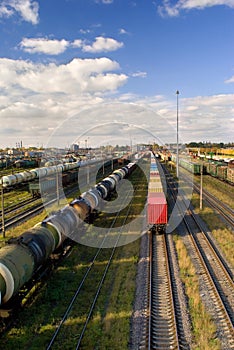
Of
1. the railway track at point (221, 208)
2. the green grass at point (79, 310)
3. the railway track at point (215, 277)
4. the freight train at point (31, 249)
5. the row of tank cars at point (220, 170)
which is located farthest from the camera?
the row of tank cars at point (220, 170)

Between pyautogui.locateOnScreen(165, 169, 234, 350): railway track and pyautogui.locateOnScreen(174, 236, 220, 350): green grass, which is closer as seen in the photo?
pyautogui.locateOnScreen(174, 236, 220, 350): green grass

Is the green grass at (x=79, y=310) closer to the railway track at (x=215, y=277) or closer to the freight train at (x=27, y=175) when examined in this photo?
the railway track at (x=215, y=277)

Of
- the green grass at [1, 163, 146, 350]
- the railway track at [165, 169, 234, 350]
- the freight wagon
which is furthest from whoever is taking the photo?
the freight wagon

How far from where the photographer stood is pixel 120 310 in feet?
46.0

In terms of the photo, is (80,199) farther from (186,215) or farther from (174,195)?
A: (174,195)

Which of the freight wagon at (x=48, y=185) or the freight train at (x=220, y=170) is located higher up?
the freight train at (x=220, y=170)

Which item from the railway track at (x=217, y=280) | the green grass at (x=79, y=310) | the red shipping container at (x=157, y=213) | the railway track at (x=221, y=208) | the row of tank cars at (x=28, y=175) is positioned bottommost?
the green grass at (x=79, y=310)

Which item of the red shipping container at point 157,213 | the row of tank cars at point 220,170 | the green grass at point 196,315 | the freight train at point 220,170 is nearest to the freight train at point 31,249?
the red shipping container at point 157,213

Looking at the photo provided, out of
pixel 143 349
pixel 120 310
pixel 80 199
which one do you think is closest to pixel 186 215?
pixel 80 199

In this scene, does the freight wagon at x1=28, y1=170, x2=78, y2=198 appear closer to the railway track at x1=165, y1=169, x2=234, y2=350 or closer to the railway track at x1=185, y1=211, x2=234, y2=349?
the railway track at x1=165, y1=169, x2=234, y2=350

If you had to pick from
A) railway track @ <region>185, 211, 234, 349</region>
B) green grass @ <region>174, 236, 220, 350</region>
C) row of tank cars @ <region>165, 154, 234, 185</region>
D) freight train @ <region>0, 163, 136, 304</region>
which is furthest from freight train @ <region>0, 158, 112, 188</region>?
row of tank cars @ <region>165, 154, 234, 185</region>

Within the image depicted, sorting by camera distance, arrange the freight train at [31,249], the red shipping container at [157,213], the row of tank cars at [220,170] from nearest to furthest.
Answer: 1. the freight train at [31,249]
2. the red shipping container at [157,213]
3. the row of tank cars at [220,170]

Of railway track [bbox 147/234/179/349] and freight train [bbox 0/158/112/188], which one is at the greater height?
freight train [bbox 0/158/112/188]

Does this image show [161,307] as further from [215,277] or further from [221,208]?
[221,208]
